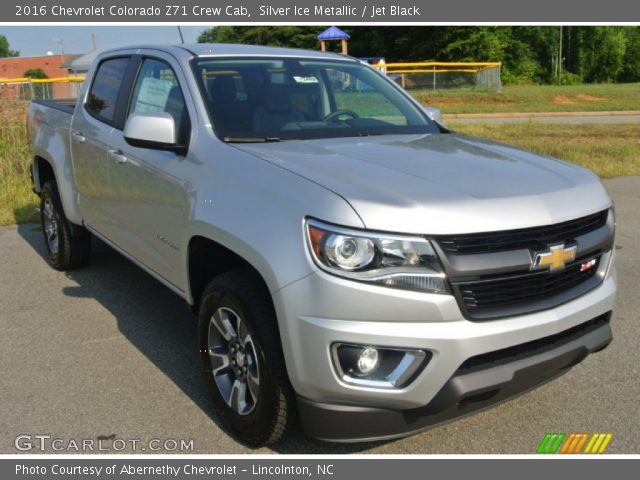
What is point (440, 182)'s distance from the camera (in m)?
2.82

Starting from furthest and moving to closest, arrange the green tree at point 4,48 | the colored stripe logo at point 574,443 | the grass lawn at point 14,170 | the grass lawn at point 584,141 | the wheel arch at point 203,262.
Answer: the green tree at point 4,48 < the grass lawn at point 584,141 < the grass lawn at point 14,170 < the wheel arch at point 203,262 < the colored stripe logo at point 574,443

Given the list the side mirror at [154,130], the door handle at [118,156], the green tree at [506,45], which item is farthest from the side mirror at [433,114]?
the green tree at [506,45]

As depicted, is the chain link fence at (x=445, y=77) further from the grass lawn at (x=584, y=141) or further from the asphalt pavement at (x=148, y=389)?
the asphalt pavement at (x=148, y=389)

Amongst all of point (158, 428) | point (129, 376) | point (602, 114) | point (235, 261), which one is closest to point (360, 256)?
point (235, 261)

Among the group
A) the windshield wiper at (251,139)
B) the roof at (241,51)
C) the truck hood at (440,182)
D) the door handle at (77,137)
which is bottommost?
the truck hood at (440,182)

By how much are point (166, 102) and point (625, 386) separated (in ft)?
10.0

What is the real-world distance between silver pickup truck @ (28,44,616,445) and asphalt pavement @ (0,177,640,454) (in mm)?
391

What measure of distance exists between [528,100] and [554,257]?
94.3 feet

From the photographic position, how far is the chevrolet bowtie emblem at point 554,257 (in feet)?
8.84

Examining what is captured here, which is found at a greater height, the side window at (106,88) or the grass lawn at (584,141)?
the side window at (106,88)

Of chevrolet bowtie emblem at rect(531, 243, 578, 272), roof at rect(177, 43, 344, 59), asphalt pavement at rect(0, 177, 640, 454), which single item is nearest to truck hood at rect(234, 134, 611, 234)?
chevrolet bowtie emblem at rect(531, 243, 578, 272)

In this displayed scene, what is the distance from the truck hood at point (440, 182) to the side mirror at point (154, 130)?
0.40m

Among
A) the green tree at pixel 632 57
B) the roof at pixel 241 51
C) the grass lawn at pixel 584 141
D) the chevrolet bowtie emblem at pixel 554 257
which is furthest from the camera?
the green tree at pixel 632 57
